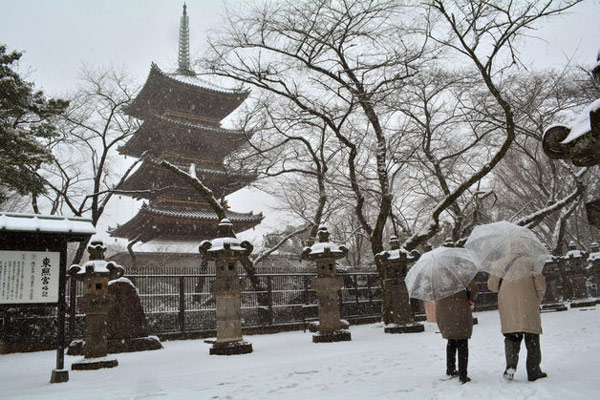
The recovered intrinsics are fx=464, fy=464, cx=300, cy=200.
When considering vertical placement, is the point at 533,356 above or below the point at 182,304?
below

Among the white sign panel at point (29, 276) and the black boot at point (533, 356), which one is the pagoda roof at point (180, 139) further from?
the black boot at point (533, 356)

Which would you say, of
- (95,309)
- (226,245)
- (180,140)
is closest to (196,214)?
(180,140)

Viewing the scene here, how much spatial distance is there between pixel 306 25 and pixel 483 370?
9623 millimetres

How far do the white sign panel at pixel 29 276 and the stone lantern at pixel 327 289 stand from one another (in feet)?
19.6

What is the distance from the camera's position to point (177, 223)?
22.4 meters

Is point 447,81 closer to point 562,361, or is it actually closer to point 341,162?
point 341,162

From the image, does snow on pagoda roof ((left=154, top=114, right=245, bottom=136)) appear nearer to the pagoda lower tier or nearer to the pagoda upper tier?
the pagoda upper tier

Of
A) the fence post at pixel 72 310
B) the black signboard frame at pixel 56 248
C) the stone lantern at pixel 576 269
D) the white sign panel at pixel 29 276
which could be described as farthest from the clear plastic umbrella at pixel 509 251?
the stone lantern at pixel 576 269

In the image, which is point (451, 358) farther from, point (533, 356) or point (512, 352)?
point (533, 356)

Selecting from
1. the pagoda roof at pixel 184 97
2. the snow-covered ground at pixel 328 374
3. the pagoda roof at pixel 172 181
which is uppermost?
the pagoda roof at pixel 184 97

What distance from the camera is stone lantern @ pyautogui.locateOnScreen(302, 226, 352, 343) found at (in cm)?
1080

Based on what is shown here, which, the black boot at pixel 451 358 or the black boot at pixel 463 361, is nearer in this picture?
the black boot at pixel 463 361

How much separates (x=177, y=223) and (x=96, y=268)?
47.4 feet

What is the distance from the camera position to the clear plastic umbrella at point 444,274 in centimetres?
544
